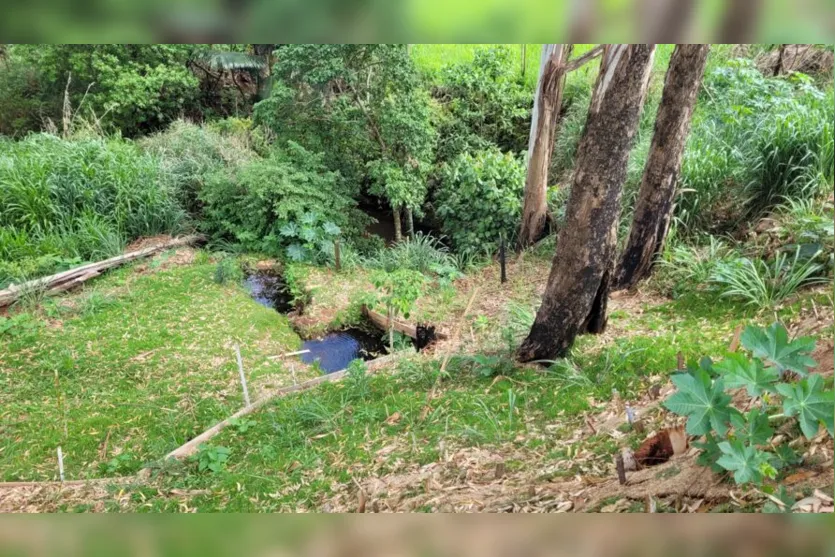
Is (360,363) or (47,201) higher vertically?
(47,201)

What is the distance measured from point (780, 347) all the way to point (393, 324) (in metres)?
3.89

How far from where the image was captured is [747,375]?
38.8 inches

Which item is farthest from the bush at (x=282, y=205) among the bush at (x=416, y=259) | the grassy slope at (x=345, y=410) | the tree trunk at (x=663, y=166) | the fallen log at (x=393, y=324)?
the tree trunk at (x=663, y=166)

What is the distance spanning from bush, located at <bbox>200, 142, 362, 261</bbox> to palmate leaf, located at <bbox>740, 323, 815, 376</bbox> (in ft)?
18.0

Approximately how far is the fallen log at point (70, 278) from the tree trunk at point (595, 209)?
180 inches

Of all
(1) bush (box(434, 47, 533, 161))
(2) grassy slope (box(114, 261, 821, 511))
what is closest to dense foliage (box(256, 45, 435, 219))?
(1) bush (box(434, 47, 533, 161))

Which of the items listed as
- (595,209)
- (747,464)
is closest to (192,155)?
(595,209)

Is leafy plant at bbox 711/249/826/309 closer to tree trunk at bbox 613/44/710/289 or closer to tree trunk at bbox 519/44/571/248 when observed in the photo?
tree trunk at bbox 613/44/710/289

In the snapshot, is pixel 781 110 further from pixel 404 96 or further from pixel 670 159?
pixel 404 96

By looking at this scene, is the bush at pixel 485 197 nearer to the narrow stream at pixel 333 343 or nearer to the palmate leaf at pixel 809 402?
the narrow stream at pixel 333 343

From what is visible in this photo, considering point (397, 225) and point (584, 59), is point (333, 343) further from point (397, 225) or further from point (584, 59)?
point (584, 59)
